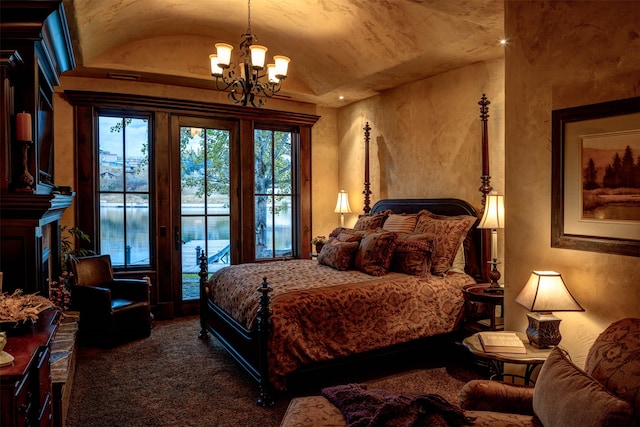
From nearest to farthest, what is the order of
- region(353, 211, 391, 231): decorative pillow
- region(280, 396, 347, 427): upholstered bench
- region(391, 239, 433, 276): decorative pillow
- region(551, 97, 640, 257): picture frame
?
region(280, 396, 347, 427): upholstered bench < region(551, 97, 640, 257): picture frame < region(391, 239, 433, 276): decorative pillow < region(353, 211, 391, 231): decorative pillow

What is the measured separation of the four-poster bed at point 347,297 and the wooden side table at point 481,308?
0.12 meters

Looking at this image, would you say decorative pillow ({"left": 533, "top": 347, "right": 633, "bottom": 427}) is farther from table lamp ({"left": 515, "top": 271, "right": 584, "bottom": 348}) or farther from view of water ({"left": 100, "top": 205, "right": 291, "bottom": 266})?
view of water ({"left": 100, "top": 205, "right": 291, "bottom": 266})

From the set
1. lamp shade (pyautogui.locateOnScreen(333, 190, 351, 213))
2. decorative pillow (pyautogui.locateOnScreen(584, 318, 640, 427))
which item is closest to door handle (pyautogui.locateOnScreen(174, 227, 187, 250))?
lamp shade (pyautogui.locateOnScreen(333, 190, 351, 213))

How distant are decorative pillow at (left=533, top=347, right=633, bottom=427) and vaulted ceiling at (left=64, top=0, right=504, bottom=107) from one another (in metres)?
2.46

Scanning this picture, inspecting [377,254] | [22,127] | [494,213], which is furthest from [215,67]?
[494,213]

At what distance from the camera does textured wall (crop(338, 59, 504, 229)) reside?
4.16 metres

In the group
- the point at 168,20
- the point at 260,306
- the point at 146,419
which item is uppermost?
the point at 168,20

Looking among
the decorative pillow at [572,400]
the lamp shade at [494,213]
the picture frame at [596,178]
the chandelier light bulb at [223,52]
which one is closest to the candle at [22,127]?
the chandelier light bulb at [223,52]

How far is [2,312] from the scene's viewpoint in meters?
1.86

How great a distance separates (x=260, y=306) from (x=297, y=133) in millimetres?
3592

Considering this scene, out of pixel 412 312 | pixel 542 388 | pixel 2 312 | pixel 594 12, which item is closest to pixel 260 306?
pixel 412 312

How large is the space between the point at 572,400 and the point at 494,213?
219 centimetres

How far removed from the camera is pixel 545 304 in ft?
7.79

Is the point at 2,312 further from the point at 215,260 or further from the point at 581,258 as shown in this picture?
the point at 215,260
